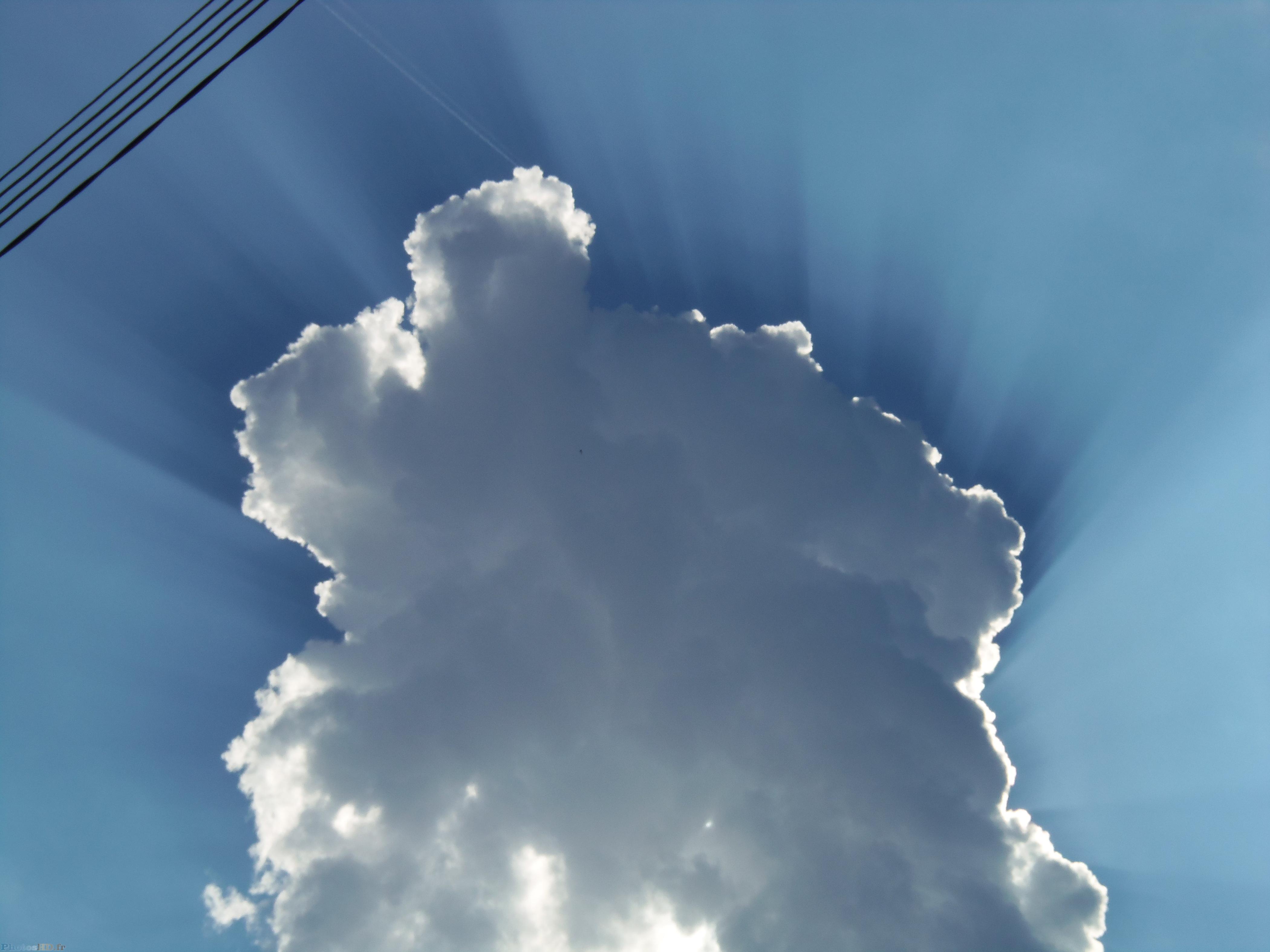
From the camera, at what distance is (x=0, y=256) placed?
14250 millimetres

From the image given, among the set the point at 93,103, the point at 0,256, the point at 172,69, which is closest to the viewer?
the point at 0,256

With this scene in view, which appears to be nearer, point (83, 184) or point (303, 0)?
point (83, 184)

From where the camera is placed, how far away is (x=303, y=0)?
1581 centimetres

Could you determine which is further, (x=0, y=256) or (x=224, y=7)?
(x=224, y=7)

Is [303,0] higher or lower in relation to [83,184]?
higher

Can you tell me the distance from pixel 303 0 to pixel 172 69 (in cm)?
433

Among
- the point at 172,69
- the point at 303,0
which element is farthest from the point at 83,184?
the point at 303,0

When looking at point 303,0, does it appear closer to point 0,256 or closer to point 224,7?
point 224,7

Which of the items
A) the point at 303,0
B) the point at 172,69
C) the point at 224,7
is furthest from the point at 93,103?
the point at 303,0

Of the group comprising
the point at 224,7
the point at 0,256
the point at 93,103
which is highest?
the point at 224,7

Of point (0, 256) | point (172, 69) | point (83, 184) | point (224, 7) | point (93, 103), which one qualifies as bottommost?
point (0, 256)

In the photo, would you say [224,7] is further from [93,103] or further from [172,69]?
[93,103]

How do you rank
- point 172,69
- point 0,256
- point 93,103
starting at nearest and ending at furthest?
1. point 0,256
2. point 93,103
3. point 172,69

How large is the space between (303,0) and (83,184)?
21.4 ft
